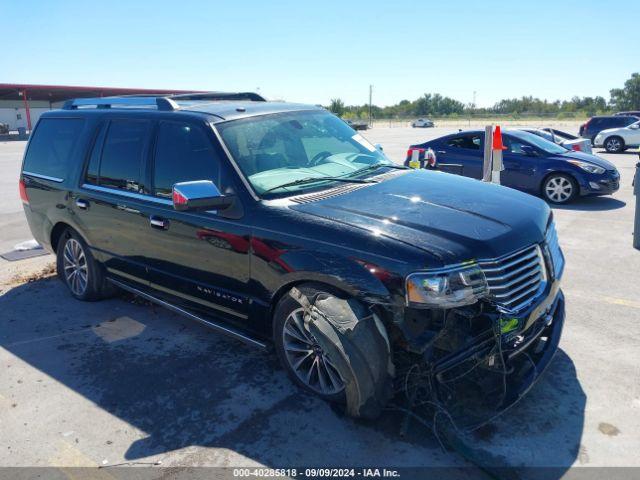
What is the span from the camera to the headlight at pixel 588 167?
32.1 feet

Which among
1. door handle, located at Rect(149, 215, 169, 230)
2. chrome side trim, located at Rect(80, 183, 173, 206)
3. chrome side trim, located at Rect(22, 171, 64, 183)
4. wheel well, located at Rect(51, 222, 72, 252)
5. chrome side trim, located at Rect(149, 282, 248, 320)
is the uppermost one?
chrome side trim, located at Rect(22, 171, 64, 183)

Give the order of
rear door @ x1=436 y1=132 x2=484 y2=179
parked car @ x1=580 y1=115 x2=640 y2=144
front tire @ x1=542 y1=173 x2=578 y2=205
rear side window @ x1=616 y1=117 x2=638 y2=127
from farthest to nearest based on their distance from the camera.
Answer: parked car @ x1=580 y1=115 x2=640 y2=144 → rear side window @ x1=616 y1=117 x2=638 y2=127 → rear door @ x1=436 y1=132 x2=484 y2=179 → front tire @ x1=542 y1=173 x2=578 y2=205

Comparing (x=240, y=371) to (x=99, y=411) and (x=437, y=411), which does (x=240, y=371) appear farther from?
(x=437, y=411)

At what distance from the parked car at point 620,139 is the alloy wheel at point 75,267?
22.0 meters

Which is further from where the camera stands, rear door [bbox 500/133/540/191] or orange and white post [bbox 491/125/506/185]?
rear door [bbox 500/133/540/191]

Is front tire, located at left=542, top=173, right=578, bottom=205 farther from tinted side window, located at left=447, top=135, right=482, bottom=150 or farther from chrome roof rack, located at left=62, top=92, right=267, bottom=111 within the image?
chrome roof rack, located at left=62, top=92, right=267, bottom=111

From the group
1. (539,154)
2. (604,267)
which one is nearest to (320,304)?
(604,267)

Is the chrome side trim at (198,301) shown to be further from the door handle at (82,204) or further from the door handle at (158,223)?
the door handle at (82,204)

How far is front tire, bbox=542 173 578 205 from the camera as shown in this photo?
9.90 metres

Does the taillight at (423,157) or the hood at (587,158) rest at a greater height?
the taillight at (423,157)

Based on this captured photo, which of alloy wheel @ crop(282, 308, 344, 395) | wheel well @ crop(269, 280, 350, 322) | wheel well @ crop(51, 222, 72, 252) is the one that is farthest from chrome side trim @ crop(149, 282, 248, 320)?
wheel well @ crop(51, 222, 72, 252)

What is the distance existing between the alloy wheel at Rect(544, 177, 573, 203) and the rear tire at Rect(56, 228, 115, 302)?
8.21 metres

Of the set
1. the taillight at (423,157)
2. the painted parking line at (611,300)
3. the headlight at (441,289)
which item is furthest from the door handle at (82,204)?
the painted parking line at (611,300)

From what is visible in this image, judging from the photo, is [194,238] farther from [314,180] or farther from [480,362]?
[480,362]
